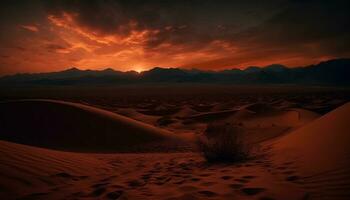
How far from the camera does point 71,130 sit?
10180mm

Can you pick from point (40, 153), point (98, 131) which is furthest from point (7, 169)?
point (98, 131)

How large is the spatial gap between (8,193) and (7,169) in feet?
2.52

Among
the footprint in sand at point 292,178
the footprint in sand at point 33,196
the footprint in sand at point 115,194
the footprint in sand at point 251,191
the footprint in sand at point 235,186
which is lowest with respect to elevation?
the footprint in sand at point 115,194

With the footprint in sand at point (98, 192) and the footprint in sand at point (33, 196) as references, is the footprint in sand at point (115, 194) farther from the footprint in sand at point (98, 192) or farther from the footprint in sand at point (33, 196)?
the footprint in sand at point (33, 196)

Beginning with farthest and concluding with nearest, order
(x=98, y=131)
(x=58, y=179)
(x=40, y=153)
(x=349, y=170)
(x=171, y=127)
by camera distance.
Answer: (x=171, y=127) → (x=98, y=131) → (x=40, y=153) → (x=58, y=179) → (x=349, y=170)

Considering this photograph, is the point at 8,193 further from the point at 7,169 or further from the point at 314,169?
the point at 314,169

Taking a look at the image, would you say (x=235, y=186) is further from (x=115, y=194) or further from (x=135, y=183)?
(x=115, y=194)

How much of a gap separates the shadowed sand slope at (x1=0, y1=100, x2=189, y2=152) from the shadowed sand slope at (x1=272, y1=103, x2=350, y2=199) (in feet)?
17.2

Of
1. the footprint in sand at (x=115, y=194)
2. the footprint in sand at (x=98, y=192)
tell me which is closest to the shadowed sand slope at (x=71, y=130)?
the footprint in sand at (x=98, y=192)

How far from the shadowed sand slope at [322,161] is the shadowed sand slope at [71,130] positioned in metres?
5.23

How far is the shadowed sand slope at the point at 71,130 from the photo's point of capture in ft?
31.0

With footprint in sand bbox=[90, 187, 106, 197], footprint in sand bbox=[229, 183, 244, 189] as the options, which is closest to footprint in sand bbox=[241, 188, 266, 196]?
footprint in sand bbox=[229, 183, 244, 189]

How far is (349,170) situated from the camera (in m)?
3.73

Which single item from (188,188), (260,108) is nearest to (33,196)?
(188,188)
